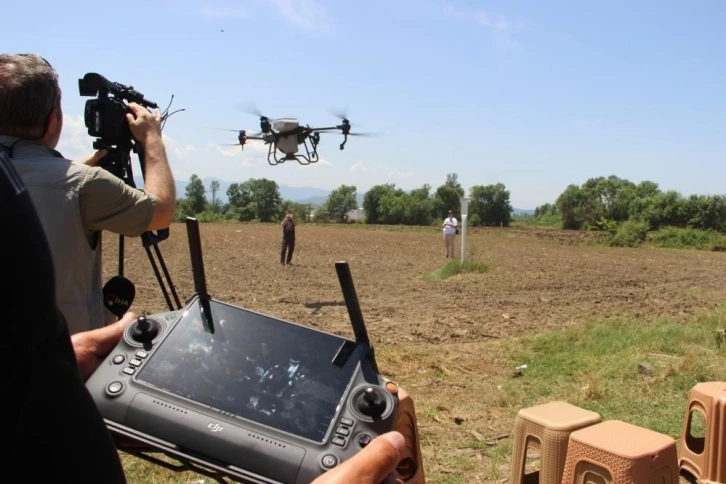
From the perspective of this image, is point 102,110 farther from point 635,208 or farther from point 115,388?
point 635,208

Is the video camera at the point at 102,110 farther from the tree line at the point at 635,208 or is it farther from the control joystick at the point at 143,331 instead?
the tree line at the point at 635,208

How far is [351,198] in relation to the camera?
8988 centimetres

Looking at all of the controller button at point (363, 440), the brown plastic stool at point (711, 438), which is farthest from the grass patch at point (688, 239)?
the controller button at point (363, 440)

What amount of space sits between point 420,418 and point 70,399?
4.64m

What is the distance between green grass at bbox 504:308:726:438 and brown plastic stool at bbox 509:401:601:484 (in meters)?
1.51

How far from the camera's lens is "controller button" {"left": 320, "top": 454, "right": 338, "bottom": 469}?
1.20m

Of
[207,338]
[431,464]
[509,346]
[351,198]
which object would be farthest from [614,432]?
[351,198]

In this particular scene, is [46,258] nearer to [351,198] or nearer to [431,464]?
[431,464]

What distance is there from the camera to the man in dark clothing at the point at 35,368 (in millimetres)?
803

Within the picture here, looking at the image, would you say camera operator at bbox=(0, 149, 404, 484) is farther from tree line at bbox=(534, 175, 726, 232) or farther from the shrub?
tree line at bbox=(534, 175, 726, 232)

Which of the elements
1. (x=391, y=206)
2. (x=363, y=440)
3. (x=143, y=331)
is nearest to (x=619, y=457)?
(x=363, y=440)

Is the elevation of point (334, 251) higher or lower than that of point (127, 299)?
lower

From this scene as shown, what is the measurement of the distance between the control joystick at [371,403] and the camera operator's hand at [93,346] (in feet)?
1.98

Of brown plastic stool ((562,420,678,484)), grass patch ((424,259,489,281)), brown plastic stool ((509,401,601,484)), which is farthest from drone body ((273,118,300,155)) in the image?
brown plastic stool ((562,420,678,484))
